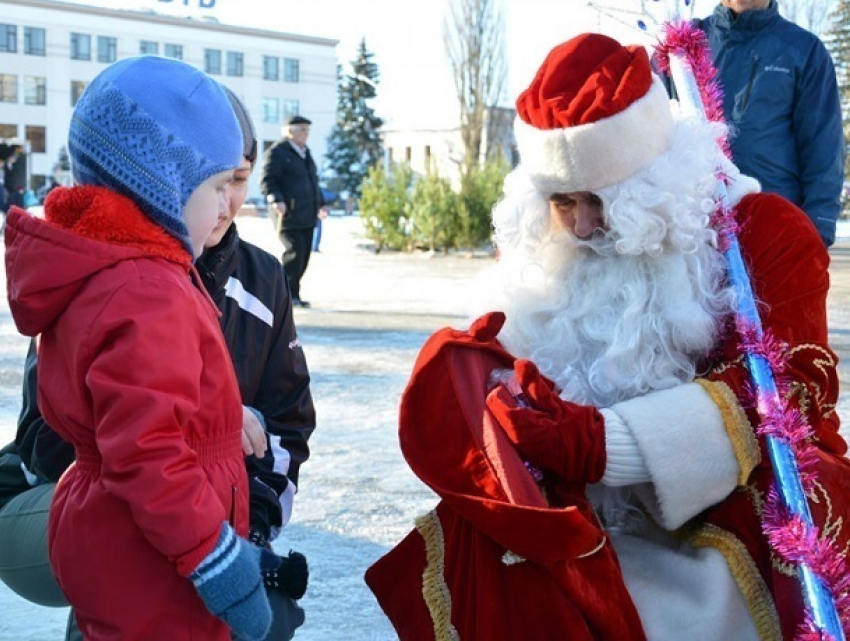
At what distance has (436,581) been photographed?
2.32 metres

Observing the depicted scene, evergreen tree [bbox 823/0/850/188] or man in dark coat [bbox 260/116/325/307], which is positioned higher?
evergreen tree [bbox 823/0/850/188]

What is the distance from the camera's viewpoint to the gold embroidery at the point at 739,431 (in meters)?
2.19

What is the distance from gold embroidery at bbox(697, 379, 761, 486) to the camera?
7.19 ft

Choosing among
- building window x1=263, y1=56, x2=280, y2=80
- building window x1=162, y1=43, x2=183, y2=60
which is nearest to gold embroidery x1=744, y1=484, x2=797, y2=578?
building window x1=162, y1=43, x2=183, y2=60

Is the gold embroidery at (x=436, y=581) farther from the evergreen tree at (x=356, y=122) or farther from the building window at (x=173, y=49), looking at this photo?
the building window at (x=173, y=49)

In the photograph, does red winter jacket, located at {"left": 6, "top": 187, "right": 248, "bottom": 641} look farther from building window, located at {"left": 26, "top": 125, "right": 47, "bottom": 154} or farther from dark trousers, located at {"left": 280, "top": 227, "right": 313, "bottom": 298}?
building window, located at {"left": 26, "top": 125, "right": 47, "bottom": 154}

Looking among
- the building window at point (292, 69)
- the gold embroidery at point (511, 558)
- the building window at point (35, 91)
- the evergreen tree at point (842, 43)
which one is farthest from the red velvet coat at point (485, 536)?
the building window at point (292, 69)

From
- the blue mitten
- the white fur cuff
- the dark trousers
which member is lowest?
the dark trousers

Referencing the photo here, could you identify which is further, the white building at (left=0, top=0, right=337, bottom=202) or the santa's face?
the white building at (left=0, top=0, right=337, bottom=202)

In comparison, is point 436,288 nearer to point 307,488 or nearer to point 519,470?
point 307,488

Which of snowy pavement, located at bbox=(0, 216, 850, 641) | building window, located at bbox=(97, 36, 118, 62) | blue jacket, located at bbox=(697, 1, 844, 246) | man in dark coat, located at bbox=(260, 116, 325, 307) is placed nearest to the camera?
snowy pavement, located at bbox=(0, 216, 850, 641)

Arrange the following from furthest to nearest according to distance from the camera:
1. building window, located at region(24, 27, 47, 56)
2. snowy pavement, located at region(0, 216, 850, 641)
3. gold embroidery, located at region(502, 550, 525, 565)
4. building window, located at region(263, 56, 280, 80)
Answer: building window, located at region(263, 56, 280, 80) < building window, located at region(24, 27, 47, 56) < snowy pavement, located at region(0, 216, 850, 641) < gold embroidery, located at region(502, 550, 525, 565)

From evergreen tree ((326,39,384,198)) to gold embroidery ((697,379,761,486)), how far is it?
6197 centimetres

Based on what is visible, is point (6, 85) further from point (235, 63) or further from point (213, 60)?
point (235, 63)
